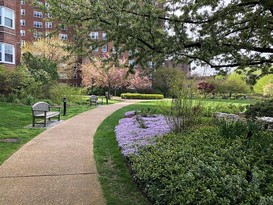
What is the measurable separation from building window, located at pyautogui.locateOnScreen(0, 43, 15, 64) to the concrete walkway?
16.6m

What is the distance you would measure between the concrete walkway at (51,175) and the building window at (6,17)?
1759 cm

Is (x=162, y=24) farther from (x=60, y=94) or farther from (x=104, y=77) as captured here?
(x=104, y=77)

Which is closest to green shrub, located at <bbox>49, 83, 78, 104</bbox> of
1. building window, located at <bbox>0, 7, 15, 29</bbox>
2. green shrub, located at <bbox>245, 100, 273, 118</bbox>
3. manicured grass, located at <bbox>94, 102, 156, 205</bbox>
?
building window, located at <bbox>0, 7, 15, 29</bbox>

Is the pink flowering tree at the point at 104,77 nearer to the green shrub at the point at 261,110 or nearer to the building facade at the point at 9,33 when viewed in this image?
the building facade at the point at 9,33

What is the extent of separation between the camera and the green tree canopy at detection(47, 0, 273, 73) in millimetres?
5492

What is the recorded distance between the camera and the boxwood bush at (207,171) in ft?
10.6

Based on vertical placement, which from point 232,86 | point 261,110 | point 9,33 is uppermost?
point 9,33

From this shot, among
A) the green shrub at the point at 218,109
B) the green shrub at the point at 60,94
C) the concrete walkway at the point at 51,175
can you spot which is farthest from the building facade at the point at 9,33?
the concrete walkway at the point at 51,175

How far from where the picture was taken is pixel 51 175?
5.30m

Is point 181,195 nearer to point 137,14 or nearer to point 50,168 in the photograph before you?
point 50,168

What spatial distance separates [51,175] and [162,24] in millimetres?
3926

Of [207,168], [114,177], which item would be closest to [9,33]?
[114,177]

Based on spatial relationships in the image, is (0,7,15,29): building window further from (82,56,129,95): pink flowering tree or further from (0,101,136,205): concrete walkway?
(0,101,136,205): concrete walkway

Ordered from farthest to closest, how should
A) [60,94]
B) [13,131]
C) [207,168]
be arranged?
1. [60,94]
2. [13,131]
3. [207,168]
